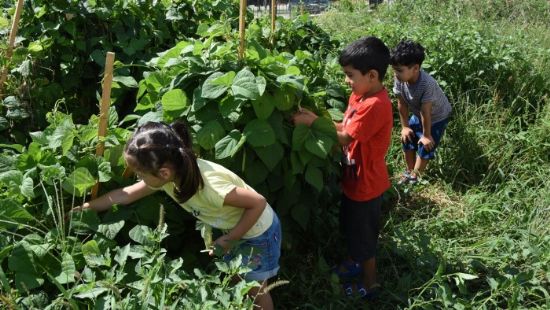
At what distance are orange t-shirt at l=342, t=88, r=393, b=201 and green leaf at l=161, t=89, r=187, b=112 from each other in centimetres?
69

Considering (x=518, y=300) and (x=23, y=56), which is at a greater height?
(x=23, y=56)

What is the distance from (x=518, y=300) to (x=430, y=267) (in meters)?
0.42

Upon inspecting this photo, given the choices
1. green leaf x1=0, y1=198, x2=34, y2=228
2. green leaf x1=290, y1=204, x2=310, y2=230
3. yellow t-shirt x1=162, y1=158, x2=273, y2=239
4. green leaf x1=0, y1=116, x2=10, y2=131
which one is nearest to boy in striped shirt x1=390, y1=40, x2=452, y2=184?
green leaf x1=290, y1=204, x2=310, y2=230

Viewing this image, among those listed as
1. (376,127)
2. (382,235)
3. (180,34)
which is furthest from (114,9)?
(382,235)

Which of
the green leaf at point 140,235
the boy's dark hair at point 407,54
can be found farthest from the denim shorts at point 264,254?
the boy's dark hair at point 407,54

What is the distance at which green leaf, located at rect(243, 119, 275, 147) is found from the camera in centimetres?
213

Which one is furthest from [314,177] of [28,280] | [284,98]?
[28,280]

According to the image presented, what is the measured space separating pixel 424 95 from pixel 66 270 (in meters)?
2.44

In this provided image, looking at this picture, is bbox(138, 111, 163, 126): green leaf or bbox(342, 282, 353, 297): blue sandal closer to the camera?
bbox(138, 111, 163, 126): green leaf

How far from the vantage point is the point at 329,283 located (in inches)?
103

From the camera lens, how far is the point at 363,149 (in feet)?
7.76

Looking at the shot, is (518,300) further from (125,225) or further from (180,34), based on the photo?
(180,34)

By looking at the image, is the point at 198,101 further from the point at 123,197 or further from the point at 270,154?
the point at 123,197

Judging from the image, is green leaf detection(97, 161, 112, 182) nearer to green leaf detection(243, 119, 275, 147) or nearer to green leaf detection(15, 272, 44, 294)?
green leaf detection(15, 272, 44, 294)
